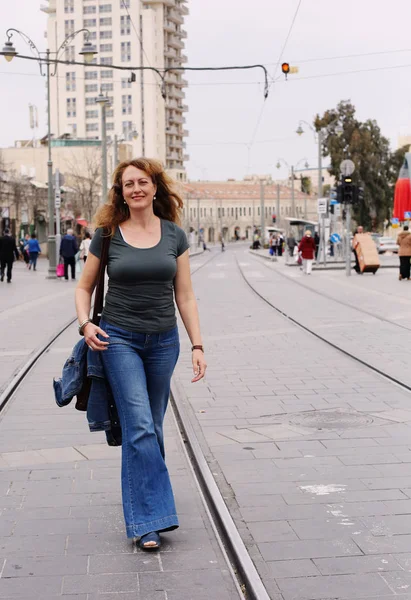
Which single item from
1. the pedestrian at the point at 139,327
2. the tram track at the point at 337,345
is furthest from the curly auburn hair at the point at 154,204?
the tram track at the point at 337,345

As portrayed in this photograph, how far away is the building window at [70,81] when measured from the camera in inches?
5536

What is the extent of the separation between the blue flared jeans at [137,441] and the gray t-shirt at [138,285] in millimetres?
→ 63

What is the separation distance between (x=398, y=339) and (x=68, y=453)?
7965mm

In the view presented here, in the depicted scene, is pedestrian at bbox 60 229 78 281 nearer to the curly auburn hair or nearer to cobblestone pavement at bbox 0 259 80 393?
cobblestone pavement at bbox 0 259 80 393

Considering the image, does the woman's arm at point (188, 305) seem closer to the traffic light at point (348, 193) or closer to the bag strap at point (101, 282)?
the bag strap at point (101, 282)

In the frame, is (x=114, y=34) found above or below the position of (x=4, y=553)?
above

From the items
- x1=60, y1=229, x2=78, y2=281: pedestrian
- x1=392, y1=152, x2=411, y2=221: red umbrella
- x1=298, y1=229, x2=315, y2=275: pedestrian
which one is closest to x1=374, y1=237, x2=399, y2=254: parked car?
x1=298, y1=229, x2=315, y2=275: pedestrian

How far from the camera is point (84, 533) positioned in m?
4.95

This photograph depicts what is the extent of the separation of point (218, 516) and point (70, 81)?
14088 cm

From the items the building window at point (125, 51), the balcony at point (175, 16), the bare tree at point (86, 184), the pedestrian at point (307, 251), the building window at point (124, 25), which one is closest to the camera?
the pedestrian at point (307, 251)

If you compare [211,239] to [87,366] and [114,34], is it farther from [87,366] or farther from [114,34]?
[87,366]

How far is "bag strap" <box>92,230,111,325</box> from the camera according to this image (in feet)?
15.8

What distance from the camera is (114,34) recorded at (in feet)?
440

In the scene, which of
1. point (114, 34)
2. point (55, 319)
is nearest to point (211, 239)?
point (114, 34)
